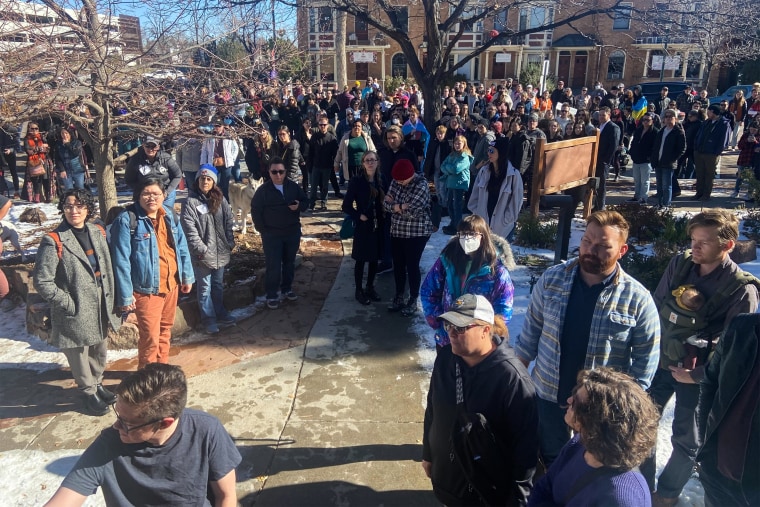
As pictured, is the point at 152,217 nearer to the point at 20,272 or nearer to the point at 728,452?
the point at 20,272

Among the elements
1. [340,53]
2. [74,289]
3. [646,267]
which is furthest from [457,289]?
[340,53]

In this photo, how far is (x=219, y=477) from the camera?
224 cm

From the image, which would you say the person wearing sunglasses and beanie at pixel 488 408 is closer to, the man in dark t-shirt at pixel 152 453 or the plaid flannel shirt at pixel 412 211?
the man in dark t-shirt at pixel 152 453

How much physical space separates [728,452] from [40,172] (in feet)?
36.3

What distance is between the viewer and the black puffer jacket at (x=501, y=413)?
2324mm

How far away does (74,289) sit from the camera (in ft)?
12.8

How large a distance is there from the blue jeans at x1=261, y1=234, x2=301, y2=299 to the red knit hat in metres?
1.30

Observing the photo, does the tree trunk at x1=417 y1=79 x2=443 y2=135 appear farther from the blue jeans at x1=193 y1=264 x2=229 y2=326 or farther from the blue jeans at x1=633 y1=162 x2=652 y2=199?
the blue jeans at x1=193 y1=264 x2=229 y2=326

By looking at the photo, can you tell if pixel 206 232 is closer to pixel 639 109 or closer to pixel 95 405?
pixel 95 405

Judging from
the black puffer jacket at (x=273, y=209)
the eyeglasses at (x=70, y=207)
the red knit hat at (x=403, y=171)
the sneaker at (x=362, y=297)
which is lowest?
the sneaker at (x=362, y=297)

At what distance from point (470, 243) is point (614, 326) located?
1041mm

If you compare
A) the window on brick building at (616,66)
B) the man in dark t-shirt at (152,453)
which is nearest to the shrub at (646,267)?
the man in dark t-shirt at (152,453)

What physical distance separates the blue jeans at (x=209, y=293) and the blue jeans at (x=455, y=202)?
12.5ft

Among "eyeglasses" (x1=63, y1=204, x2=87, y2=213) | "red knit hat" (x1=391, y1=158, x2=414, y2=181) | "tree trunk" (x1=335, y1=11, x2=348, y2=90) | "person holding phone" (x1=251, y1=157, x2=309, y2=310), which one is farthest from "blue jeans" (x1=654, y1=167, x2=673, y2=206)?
"tree trunk" (x1=335, y1=11, x2=348, y2=90)
